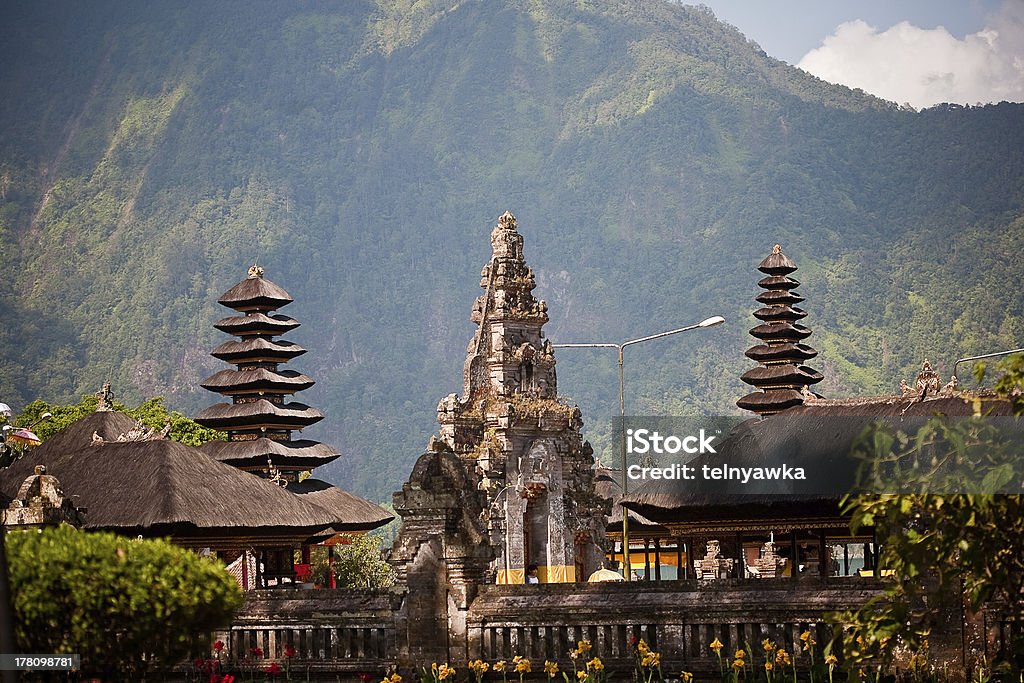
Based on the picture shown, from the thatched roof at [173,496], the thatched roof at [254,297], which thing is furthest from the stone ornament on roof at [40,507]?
the thatched roof at [254,297]

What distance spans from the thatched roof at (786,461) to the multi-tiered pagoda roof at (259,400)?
18620 mm

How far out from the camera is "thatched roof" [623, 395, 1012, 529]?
2825cm

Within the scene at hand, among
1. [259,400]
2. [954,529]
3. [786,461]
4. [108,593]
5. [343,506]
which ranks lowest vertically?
[108,593]

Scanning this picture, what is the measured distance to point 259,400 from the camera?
5159cm

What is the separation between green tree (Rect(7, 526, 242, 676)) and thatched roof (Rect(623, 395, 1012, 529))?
14.9 m

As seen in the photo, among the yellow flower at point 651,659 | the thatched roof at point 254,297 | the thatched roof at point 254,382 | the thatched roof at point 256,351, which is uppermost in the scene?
the thatched roof at point 254,297

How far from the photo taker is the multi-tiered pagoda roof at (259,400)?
163ft

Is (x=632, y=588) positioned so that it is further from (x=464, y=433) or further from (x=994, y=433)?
(x=464, y=433)

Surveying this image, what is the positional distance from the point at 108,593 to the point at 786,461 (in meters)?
16.7

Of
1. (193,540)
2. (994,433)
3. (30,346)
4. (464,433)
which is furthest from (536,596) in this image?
(30,346)

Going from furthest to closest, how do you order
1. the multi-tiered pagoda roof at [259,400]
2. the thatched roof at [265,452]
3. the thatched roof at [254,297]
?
the thatched roof at [254,297], the multi-tiered pagoda roof at [259,400], the thatched roof at [265,452]

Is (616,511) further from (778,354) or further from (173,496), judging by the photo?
(173,496)

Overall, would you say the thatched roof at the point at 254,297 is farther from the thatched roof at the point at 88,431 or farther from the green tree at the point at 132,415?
the green tree at the point at 132,415

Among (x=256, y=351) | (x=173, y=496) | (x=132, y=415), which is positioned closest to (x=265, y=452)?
(x=256, y=351)
